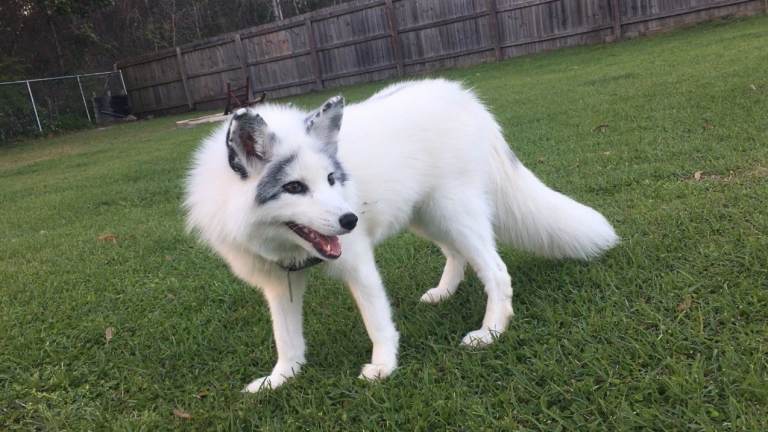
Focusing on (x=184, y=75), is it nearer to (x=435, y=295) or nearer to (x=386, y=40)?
(x=386, y=40)

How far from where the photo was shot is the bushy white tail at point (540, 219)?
295 centimetres

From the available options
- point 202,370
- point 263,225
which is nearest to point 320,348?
point 202,370

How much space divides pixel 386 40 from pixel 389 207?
1601cm

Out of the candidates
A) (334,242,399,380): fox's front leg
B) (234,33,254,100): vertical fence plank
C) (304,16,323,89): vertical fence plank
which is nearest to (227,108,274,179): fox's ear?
(334,242,399,380): fox's front leg

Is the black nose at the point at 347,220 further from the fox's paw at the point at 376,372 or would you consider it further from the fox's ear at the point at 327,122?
the fox's paw at the point at 376,372

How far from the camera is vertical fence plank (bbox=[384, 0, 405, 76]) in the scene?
56.7 feet

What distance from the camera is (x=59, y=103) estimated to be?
70.0 feet

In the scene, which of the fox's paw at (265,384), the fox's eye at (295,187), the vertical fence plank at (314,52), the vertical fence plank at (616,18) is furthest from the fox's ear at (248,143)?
the vertical fence plank at (314,52)

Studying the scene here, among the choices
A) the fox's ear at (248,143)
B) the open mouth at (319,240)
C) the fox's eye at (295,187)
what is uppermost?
the fox's ear at (248,143)

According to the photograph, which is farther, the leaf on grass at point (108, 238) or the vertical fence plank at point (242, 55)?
the vertical fence plank at point (242, 55)

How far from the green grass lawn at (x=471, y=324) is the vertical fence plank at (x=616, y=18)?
33.4 ft

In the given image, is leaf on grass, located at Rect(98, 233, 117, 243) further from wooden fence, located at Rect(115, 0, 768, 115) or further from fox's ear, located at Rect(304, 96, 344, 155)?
wooden fence, located at Rect(115, 0, 768, 115)

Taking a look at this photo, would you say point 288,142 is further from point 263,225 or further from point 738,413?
point 738,413

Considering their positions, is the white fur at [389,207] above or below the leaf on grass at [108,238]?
above
